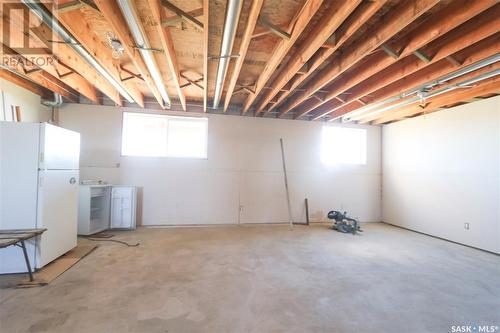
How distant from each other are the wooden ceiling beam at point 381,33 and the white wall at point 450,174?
306 centimetres

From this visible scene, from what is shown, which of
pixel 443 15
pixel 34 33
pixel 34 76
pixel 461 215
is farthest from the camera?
pixel 461 215

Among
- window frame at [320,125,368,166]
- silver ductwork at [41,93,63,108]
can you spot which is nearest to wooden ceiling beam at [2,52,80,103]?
silver ductwork at [41,93,63,108]

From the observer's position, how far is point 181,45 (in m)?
2.97

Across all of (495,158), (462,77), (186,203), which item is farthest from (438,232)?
(186,203)

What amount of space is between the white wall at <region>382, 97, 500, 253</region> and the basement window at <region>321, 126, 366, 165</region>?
2.30 feet

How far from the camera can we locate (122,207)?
4.67 metres

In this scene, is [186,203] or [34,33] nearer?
[34,33]

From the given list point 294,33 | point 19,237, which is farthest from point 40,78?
point 294,33

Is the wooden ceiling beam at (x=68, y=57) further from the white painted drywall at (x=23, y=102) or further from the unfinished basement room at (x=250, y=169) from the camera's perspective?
the white painted drywall at (x=23, y=102)

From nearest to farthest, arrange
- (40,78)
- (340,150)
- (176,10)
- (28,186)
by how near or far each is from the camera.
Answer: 1. (176,10)
2. (28,186)
3. (40,78)
4. (340,150)

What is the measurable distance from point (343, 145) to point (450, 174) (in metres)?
2.33

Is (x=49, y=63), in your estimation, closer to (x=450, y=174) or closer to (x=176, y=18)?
(x=176, y=18)

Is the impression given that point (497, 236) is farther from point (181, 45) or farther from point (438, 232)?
point (181, 45)

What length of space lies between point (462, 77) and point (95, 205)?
21.7ft
